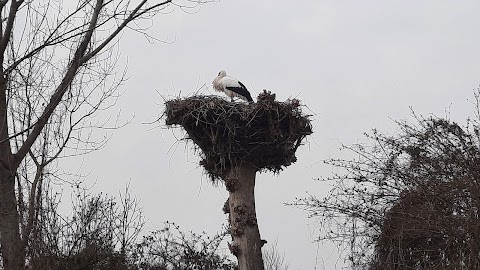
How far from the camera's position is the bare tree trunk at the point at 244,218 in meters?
8.14

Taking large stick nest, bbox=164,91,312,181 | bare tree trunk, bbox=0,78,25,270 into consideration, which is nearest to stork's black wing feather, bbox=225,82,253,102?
Result: large stick nest, bbox=164,91,312,181

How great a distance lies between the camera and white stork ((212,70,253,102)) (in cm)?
924

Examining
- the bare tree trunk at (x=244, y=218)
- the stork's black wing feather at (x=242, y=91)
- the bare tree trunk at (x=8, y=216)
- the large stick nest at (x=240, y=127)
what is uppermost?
the stork's black wing feather at (x=242, y=91)

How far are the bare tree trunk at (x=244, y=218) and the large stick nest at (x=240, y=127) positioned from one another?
0.16m

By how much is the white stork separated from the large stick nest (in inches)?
38.7

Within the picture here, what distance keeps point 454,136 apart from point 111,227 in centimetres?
553

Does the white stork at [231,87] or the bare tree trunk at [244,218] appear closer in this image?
the bare tree trunk at [244,218]

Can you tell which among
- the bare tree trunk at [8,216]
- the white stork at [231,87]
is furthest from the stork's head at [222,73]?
the bare tree trunk at [8,216]

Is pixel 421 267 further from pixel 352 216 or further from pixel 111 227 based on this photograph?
pixel 111 227

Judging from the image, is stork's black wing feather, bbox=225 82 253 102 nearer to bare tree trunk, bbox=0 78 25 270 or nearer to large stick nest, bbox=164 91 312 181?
large stick nest, bbox=164 91 312 181

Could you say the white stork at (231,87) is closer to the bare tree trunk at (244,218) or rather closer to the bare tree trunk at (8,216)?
the bare tree trunk at (244,218)

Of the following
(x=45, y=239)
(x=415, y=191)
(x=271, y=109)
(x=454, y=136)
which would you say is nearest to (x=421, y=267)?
(x=415, y=191)

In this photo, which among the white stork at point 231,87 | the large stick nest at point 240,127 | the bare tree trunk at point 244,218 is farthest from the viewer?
the white stork at point 231,87

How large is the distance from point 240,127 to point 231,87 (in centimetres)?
149
